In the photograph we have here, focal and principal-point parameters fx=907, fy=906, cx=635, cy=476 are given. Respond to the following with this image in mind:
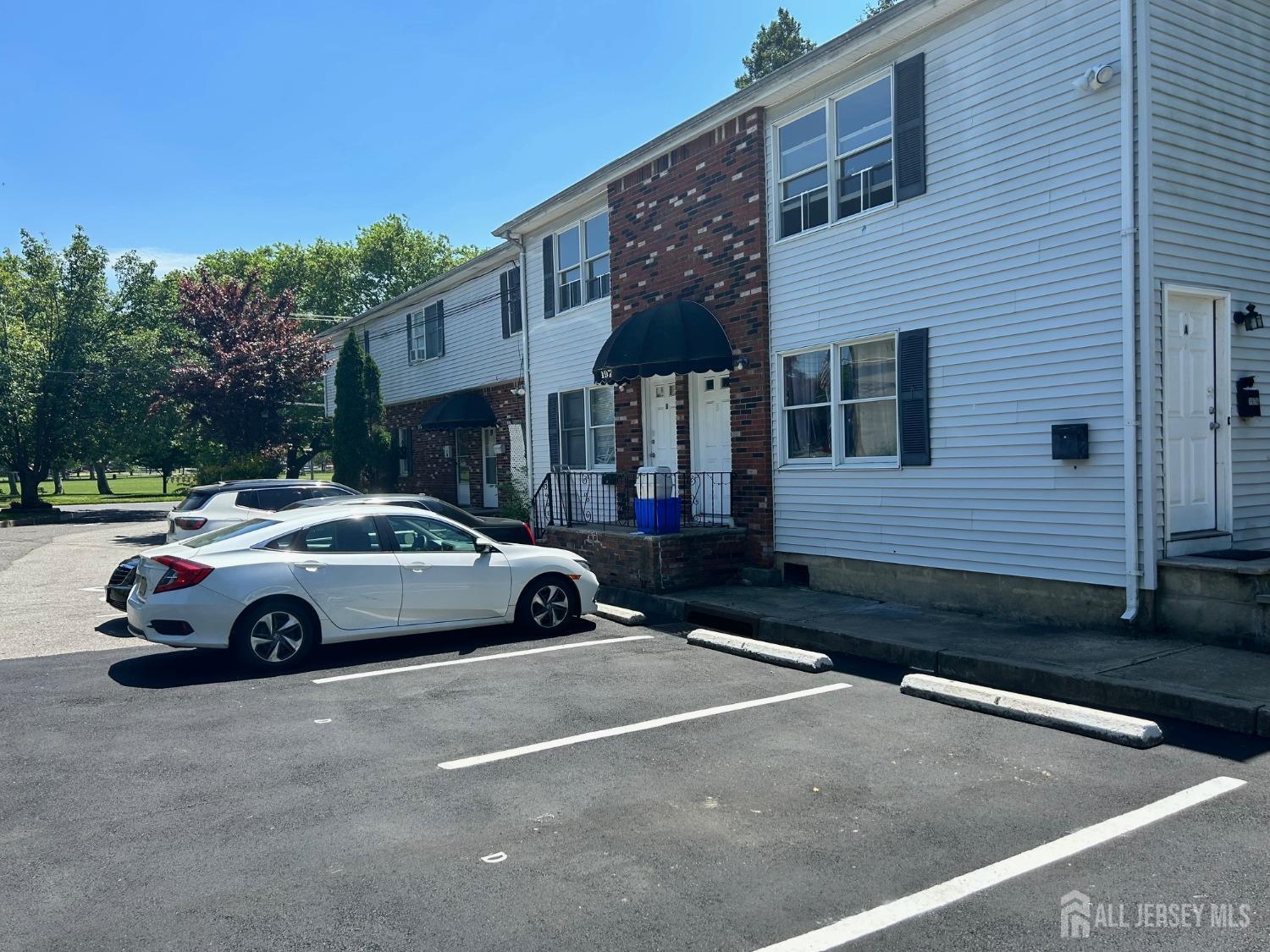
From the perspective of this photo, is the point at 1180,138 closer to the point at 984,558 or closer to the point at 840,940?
the point at 984,558

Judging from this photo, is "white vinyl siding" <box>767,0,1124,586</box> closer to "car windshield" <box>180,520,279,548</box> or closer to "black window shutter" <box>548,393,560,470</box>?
"car windshield" <box>180,520,279,548</box>

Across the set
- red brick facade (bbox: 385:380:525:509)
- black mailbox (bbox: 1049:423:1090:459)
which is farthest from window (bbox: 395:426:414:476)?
black mailbox (bbox: 1049:423:1090:459)

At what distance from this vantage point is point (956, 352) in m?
9.20

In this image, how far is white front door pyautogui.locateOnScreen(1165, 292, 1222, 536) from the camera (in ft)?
26.2

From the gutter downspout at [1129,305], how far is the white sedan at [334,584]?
5.10m

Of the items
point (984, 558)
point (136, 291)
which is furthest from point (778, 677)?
point (136, 291)

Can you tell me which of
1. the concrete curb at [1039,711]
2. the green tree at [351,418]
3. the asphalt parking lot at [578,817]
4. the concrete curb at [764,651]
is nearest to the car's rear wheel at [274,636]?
the asphalt parking lot at [578,817]

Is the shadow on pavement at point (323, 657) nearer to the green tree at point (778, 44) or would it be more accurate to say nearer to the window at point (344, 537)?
the window at point (344, 537)

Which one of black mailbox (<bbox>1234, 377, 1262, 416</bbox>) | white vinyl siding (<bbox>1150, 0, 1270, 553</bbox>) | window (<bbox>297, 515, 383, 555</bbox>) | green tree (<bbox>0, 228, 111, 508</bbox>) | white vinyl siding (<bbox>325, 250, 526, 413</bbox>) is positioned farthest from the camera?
green tree (<bbox>0, 228, 111, 508</bbox>)

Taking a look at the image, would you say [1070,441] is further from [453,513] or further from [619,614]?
[453,513]

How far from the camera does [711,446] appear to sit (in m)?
12.9

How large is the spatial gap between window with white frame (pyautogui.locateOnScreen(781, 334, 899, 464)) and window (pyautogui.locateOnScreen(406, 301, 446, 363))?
41.7ft

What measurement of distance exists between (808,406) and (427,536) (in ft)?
16.3

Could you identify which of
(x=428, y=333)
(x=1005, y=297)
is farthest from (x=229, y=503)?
(x=428, y=333)
